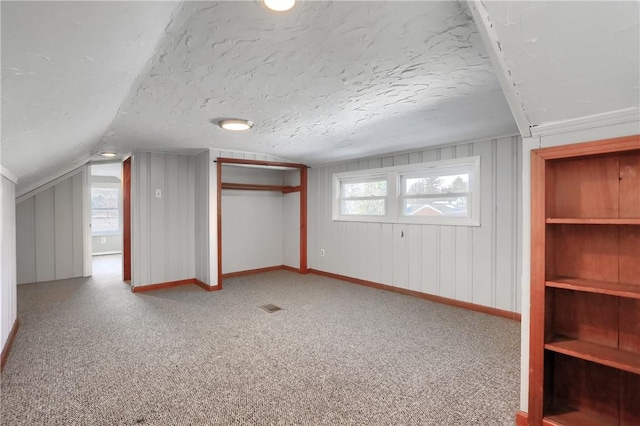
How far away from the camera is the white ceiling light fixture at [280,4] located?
4.17ft

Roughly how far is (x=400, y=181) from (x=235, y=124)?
244cm

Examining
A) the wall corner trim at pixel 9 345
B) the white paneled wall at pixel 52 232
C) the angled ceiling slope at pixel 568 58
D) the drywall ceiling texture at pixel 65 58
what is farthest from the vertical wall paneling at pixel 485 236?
the white paneled wall at pixel 52 232

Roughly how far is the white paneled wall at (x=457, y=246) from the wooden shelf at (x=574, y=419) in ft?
5.98

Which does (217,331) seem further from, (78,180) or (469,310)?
(78,180)

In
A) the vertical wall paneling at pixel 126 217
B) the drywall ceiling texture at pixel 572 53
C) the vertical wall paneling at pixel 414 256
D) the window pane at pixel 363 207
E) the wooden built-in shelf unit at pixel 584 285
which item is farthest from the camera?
the vertical wall paneling at pixel 126 217

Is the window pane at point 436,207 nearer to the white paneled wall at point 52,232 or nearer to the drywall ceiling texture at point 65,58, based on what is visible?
the drywall ceiling texture at point 65,58

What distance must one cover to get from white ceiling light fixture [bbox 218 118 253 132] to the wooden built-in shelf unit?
230 cm

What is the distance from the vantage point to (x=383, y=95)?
234cm

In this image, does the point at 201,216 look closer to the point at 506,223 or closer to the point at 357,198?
the point at 357,198

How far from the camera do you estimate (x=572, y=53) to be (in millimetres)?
1231

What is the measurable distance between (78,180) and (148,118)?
11.8ft

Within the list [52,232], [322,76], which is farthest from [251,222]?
A: [322,76]

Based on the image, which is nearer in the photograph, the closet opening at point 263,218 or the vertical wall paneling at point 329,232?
the vertical wall paneling at point 329,232

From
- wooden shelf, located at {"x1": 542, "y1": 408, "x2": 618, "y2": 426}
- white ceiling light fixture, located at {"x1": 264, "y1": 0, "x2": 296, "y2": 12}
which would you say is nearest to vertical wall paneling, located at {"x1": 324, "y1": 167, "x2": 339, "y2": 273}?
wooden shelf, located at {"x1": 542, "y1": 408, "x2": 618, "y2": 426}
